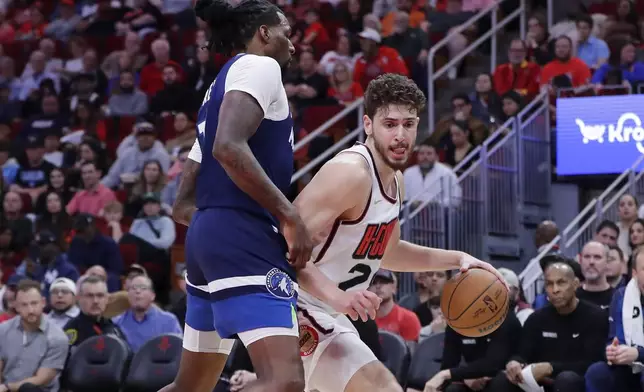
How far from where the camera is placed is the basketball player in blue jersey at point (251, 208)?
440cm

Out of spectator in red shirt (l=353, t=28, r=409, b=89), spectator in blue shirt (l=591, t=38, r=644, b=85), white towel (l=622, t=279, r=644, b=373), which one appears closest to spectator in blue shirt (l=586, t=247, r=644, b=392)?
white towel (l=622, t=279, r=644, b=373)

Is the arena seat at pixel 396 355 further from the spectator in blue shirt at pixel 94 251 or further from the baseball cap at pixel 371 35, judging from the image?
the baseball cap at pixel 371 35

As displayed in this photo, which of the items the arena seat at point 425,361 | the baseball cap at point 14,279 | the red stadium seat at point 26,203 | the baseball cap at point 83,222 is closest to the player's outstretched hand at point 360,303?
the arena seat at point 425,361

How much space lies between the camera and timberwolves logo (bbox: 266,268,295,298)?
450cm

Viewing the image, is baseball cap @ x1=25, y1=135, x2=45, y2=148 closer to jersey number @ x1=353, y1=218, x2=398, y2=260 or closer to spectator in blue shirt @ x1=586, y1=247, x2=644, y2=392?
spectator in blue shirt @ x1=586, y1=247, x2=644, y2=392

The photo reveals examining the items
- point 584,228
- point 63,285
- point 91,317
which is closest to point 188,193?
point 91,317

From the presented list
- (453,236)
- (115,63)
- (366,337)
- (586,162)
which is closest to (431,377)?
(366,337)

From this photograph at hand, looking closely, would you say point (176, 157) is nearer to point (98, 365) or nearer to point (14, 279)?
point (14, 279)

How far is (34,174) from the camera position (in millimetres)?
16328

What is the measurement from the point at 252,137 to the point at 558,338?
4937mm

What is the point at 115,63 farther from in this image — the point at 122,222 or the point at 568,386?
the point at 568,386

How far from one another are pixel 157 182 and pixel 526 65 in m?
4.82

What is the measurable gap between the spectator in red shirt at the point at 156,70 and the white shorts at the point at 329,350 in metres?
12.7

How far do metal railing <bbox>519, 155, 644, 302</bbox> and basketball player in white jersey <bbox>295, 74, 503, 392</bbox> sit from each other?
625cm
